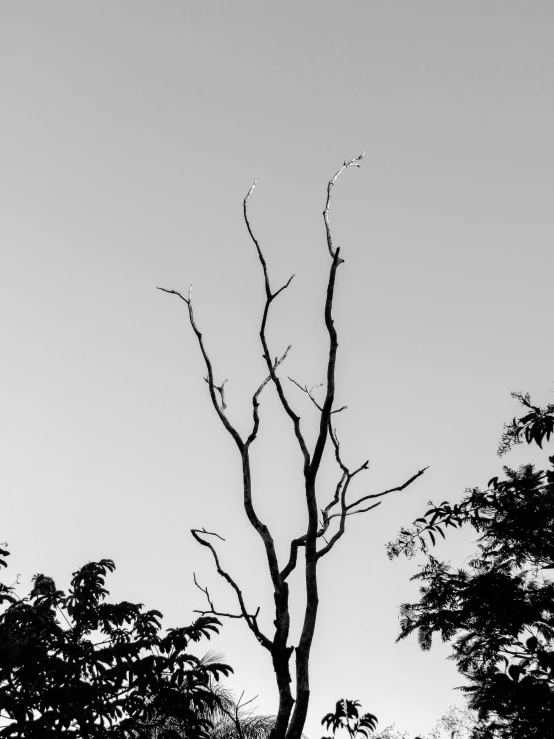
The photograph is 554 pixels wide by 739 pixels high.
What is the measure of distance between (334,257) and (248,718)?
16.4 meters

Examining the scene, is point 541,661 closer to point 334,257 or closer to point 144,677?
point 144,677

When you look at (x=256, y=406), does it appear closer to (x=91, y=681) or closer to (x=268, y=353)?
(x=268, y=353)

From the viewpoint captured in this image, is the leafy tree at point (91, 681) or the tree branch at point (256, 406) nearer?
the leafy tree at point (91, 681)

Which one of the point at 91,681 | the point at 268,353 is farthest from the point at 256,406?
the point at 91,681

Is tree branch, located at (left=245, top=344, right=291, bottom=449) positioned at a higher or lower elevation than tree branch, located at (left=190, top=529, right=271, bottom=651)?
higher

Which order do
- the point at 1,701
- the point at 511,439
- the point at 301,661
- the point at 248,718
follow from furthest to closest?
the point at 248,718 < the point at 511,439 < the point at 301,661 < the point at 1,701

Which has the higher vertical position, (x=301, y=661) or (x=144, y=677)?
(x=301, y=661)

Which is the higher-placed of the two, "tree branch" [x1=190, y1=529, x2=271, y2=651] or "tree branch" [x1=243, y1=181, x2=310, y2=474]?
"tree branch" [x1=243, y1=181, x2=310, y2=474]

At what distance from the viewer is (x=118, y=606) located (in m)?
6.48

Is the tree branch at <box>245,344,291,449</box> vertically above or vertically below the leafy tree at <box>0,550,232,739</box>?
above

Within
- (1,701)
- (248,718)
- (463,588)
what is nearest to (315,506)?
(463,588)

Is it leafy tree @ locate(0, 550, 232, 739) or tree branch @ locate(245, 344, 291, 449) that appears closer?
leafy tree @ locate(0, 550, 232, 739)

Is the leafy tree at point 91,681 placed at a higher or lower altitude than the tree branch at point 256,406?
lower

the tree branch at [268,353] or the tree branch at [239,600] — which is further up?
the tree branch at [268,353]
